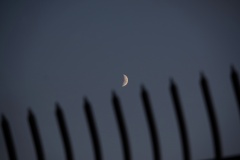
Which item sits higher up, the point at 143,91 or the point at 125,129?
the point at 143,91

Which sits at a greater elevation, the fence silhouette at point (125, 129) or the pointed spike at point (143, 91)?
the pointed spike at point (143, 91)

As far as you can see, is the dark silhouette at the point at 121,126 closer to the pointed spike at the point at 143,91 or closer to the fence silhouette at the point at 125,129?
the fence silhouette at the point at 125,129

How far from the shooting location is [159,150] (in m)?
2.56

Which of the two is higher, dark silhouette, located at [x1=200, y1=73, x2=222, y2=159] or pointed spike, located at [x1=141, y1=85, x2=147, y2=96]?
pointed spike, located at [x1=141, y1=85, x2=147, y2=96]

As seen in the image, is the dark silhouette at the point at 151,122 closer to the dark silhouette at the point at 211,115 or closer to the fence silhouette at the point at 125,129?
the fence silhouette at the point at 125,129

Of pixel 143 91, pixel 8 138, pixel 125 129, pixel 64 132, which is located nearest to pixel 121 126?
pixel 125 129

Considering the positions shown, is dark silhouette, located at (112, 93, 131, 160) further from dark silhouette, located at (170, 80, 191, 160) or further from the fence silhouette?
dark silhouette, located at (170, 80, 191, 160)

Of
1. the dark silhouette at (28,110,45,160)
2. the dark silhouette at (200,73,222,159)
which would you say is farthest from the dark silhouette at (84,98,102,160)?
the dark silhouette at (200,73,222,159)

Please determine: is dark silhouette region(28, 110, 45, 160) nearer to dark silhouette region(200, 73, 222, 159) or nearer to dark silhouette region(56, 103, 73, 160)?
dark silhouette region(56, 103, 73, 160)

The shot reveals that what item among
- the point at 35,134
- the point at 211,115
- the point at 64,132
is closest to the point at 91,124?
the point at 64,132

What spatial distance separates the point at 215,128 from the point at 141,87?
2.54 feet

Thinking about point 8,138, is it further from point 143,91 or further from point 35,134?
point 143,91

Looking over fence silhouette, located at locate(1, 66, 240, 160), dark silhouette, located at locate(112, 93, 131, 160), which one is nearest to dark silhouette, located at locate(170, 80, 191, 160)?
fence silhouette, located at locate(1, 66, 240, 160)

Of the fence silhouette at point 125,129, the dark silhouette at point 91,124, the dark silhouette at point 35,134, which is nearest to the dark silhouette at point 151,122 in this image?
the fence silhouette at point 125,129
